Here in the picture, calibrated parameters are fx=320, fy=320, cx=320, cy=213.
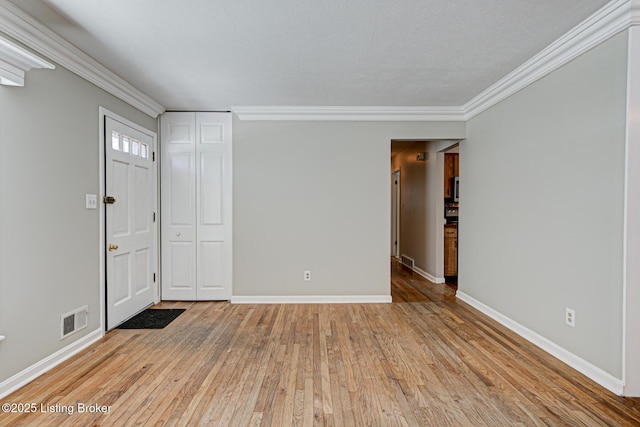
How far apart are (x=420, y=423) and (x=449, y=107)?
11.6 feet

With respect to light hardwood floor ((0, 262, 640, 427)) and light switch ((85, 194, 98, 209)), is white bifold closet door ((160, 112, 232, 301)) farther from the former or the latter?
light switch ((85, 194, 98, 209))

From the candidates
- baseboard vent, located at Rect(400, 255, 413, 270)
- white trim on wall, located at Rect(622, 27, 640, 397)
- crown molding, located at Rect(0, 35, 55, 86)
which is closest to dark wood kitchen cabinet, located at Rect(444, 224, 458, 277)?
baseboard vent, located at Rect(400, 255, 413, 270)

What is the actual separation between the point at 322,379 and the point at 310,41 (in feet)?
8.15

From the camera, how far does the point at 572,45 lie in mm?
2393

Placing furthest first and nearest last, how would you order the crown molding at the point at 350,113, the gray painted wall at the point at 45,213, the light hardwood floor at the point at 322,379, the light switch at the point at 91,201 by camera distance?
the crown molding at the point at 350,113 < the light switch at the point at 91,201 < the gray painted wall at the point at 45,213 < the light hardwood floor at the point at 322,379

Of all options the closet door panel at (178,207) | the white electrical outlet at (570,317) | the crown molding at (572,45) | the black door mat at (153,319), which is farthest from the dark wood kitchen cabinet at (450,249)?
the black door mat at (153,319)

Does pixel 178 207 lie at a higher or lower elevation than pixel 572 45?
lower

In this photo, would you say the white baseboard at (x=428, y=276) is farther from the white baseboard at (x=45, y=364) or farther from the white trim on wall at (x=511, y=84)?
the white baseboard at (x=45, y=364)

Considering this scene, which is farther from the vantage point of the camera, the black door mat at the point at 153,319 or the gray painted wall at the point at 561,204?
the black door mat at the point at 153,319

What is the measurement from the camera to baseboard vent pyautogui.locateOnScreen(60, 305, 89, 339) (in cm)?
253

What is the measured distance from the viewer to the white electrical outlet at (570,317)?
95.9 inches

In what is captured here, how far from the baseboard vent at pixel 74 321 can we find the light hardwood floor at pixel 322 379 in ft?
0.72

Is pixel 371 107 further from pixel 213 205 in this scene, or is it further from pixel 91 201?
pixel 91 201

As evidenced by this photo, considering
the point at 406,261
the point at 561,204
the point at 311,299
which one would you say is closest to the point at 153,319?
the point at 311,299
